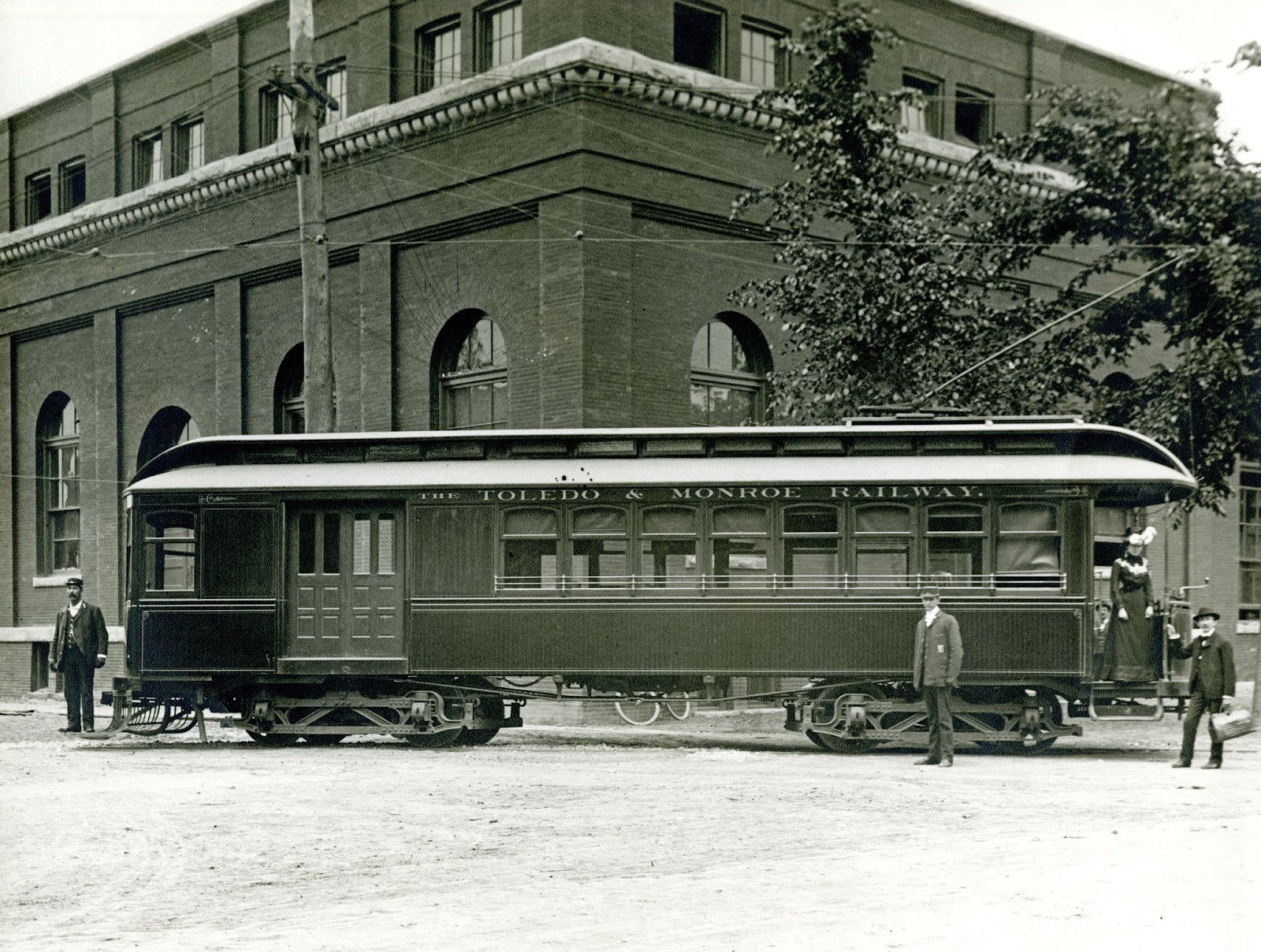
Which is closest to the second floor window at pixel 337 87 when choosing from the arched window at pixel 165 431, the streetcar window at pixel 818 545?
the arched window at pixel 165 431

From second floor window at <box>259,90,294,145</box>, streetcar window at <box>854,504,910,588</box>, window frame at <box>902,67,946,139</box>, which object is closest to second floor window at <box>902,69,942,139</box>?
window frame at <box>902,67,946,139</box>

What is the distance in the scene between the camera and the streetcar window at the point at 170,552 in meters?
17.4

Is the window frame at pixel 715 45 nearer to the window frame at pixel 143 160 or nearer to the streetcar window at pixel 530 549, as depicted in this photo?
the streetcar window at pixel 530 549

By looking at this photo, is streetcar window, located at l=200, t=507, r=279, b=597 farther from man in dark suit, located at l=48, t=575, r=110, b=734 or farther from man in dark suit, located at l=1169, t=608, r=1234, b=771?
man in dark suit, located at l=1169, t=608, r=1234, b=771

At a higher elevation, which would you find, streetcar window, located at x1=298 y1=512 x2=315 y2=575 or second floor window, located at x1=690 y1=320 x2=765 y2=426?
second floor window, located at x1=690 y1=320 x2=765 y2=426

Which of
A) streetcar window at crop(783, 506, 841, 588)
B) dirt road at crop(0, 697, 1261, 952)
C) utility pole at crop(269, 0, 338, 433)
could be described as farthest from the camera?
utility pole at crop(269, 0, 338, 433)

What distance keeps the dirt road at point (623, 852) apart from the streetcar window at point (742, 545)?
6.31ft

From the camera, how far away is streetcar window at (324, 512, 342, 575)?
56.0 feet

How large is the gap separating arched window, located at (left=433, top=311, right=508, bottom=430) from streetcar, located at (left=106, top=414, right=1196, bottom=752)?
516 centimetres

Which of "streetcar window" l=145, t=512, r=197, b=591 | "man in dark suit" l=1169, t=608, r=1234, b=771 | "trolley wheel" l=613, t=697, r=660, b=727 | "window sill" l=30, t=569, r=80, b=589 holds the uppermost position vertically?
"streetcar window" l=145, t=512, r=197, b=591

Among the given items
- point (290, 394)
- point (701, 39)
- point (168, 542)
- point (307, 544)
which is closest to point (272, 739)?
point (307, 544)

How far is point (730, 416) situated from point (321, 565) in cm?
787

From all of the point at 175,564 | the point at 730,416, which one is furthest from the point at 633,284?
the point at 175,564

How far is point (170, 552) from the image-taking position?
57.4 feet
